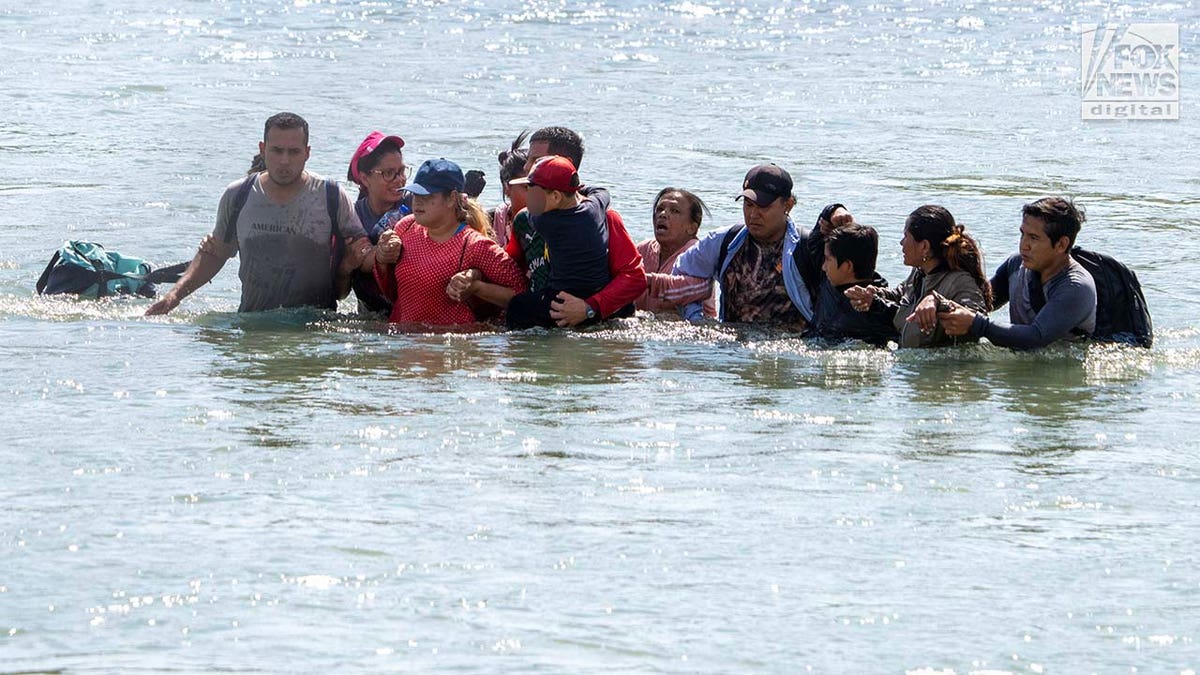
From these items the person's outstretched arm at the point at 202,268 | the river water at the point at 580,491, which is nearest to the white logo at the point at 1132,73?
the river water at the point at 580,491

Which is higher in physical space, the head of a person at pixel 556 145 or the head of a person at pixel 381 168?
the head of a person at pixel 556 145

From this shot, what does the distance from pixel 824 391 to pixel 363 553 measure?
11.7 ft

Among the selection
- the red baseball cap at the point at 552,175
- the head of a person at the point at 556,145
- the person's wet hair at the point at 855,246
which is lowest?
the person's wet hair at the point at 855,246

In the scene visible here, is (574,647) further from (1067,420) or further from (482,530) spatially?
(1067,420)

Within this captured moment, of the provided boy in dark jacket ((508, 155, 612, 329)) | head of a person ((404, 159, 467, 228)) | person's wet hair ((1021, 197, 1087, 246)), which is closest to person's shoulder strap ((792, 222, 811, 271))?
boy in dark jacket ((508, 155, 612, 329))

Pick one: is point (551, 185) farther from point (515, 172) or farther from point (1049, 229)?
point (1049, 229)

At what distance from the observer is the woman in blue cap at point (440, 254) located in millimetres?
10148

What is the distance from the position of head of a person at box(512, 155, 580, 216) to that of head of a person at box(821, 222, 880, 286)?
144 centimetres

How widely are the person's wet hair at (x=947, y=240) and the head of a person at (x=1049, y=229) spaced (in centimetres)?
27

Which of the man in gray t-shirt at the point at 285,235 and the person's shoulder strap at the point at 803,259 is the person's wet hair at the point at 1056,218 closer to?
the person's shoulder strap at the point at 803,259

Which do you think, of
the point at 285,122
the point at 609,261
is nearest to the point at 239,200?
the point at 285,122

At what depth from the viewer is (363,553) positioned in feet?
20.6

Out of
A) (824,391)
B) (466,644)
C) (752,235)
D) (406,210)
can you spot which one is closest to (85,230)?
(406,210)

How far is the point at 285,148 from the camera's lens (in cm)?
1045
